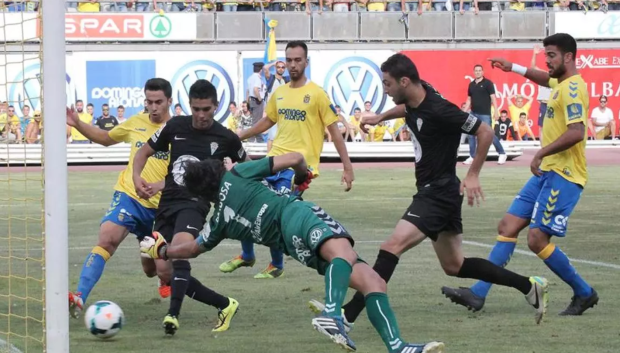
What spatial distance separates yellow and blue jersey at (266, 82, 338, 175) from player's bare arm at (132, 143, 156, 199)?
2.69 meters

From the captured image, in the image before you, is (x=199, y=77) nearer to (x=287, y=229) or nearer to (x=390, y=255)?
(x=390, y=255)

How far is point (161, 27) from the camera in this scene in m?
34.3

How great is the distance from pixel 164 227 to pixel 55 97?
8.74 ft

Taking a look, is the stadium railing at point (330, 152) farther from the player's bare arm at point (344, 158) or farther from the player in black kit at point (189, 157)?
the player in black kit at point (189, 157)

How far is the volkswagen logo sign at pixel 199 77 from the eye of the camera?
3375cm

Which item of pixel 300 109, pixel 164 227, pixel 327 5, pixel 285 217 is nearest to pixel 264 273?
pixel 300 109

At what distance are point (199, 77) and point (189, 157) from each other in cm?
2541

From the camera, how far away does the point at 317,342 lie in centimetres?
768

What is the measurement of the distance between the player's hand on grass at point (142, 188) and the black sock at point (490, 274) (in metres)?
2.50

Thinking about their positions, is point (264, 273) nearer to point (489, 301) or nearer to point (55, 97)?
point (489, 301)

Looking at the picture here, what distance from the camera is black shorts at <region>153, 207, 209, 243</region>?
27.7 feet

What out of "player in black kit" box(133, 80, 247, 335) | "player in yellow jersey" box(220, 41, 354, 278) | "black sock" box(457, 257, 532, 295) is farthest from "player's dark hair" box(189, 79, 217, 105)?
"player in yellow jersey" box(220, 41, 354, 278)

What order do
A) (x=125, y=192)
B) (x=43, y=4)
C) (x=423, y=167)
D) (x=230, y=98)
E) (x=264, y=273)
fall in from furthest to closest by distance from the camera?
(x=230, y=98) → (x=264, y=273) → (x=125, y=192) → (x=423, y=167) → (x=43, y=4)

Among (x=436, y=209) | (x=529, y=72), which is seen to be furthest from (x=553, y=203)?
(x=529, y=72)
